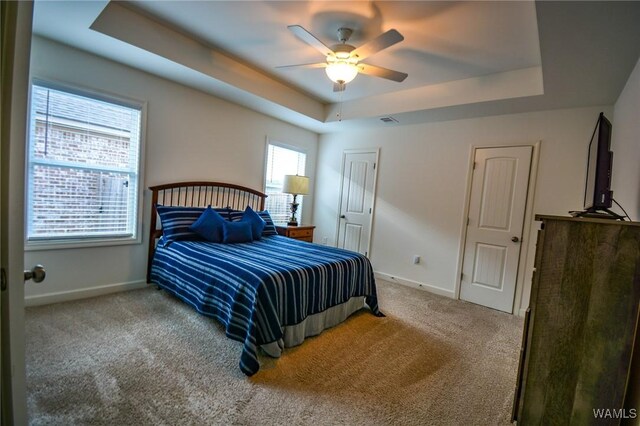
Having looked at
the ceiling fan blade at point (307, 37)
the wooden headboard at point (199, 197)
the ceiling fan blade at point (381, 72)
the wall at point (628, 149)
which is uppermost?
the ceiling fan blade at point (307, 37)

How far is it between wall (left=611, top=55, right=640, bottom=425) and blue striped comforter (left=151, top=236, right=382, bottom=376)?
2081 millimetres

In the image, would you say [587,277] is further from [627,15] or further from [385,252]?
[385,252]

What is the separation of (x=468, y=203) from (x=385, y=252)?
4.58 feet

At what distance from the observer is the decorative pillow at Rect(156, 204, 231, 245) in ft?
10.3

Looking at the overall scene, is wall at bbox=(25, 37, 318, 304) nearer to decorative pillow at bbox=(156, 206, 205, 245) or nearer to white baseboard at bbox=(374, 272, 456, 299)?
decorative pillow at bbox=(156, 206, 205, 245)

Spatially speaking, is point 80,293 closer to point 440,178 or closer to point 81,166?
point 81,166

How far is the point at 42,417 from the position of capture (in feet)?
4.82

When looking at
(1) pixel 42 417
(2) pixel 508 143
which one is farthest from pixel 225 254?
(2) pixel 508 143

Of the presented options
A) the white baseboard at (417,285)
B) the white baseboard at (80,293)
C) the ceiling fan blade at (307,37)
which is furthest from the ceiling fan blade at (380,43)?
the white baseboard at (80,293)

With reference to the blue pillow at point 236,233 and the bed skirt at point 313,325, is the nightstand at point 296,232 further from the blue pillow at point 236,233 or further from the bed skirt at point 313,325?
the bed skirt at point 313,325

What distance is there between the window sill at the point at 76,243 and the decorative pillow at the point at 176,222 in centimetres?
40

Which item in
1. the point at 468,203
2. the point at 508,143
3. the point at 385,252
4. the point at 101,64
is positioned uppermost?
the point at 101,64

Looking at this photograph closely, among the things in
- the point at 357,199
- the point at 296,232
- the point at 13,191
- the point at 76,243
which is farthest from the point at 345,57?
the point at 76,243

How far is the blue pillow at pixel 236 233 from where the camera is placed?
10.7ft
